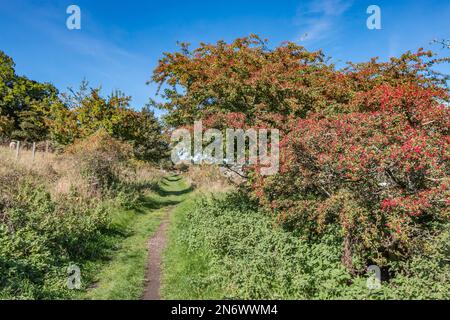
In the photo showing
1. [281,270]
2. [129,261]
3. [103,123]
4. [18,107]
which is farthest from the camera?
[18,107]

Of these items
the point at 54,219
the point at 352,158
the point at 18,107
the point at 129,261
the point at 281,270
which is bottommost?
the point at 129,261

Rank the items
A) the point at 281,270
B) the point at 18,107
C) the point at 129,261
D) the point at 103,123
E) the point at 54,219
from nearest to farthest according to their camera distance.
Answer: the point at 281,270 < the point at 54,219 < the point at 129,261 < the point at 103,123 < the point at 18,107

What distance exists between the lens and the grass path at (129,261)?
7.23 metres

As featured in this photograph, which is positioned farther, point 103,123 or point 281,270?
point 103,123

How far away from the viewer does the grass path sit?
7.23 m

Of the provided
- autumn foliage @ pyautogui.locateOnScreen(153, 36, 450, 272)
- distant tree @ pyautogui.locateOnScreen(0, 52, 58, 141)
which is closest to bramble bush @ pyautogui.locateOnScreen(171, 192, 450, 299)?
autumn foliage @ pyautogui.locateOnScreen(153, 36, 450, 272)

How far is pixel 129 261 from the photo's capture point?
9.38 m

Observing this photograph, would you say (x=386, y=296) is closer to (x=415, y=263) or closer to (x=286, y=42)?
(x=415, y=263)

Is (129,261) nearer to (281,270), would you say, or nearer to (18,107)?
(281,270)

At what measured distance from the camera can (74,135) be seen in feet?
68.2

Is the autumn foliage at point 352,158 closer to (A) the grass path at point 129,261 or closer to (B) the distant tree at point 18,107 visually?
(A) the grass path at point 129,261

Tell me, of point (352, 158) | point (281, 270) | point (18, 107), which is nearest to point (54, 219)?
point (281, 270)

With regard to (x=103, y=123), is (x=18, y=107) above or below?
above

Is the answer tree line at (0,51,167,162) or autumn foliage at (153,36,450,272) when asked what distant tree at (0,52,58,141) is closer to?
tree line at (0,51,167,162)
